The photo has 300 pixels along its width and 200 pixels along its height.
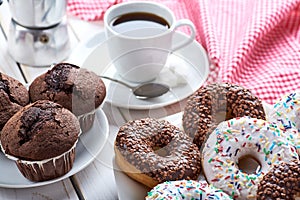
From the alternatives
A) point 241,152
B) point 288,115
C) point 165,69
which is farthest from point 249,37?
point 241,152

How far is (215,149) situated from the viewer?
1337 mm

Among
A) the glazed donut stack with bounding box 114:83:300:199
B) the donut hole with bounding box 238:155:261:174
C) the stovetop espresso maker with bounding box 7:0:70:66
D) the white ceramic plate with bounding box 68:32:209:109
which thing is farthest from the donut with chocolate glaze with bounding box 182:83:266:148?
the stovetop espresso maker with bounding box 7:0:70:66

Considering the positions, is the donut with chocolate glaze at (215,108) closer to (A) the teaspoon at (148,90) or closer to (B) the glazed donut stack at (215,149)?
(B) the glazed donut stack at (215,149)

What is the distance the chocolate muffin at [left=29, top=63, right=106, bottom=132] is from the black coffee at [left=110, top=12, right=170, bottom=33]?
0.28 metres

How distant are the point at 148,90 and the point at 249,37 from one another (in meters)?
0.41

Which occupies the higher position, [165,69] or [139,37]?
[139,37]

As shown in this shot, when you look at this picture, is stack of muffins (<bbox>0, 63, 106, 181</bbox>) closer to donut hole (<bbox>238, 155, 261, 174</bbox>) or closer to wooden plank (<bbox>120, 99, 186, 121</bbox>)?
wooden plank (<bbox>120, 99, 186, 121</bbox>)

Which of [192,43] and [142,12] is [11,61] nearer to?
[142,12]

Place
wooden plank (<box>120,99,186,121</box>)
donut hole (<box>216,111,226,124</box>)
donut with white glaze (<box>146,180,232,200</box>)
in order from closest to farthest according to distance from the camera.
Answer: donut with white glaze (<box>146,180,232,200</box>) → donut hole (<box>216,111,226,124</box>) → wooden plank (<box>120,99,186,121</box>)

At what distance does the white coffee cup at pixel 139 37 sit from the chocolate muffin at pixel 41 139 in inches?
14.2

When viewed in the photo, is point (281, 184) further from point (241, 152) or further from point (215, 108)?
point (215, 108)

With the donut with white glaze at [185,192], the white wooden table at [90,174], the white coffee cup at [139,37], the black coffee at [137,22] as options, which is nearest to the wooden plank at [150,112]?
the white wooden table at [90,174]

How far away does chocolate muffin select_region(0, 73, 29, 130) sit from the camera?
143 cm

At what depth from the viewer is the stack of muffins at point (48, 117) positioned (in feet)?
4.42
